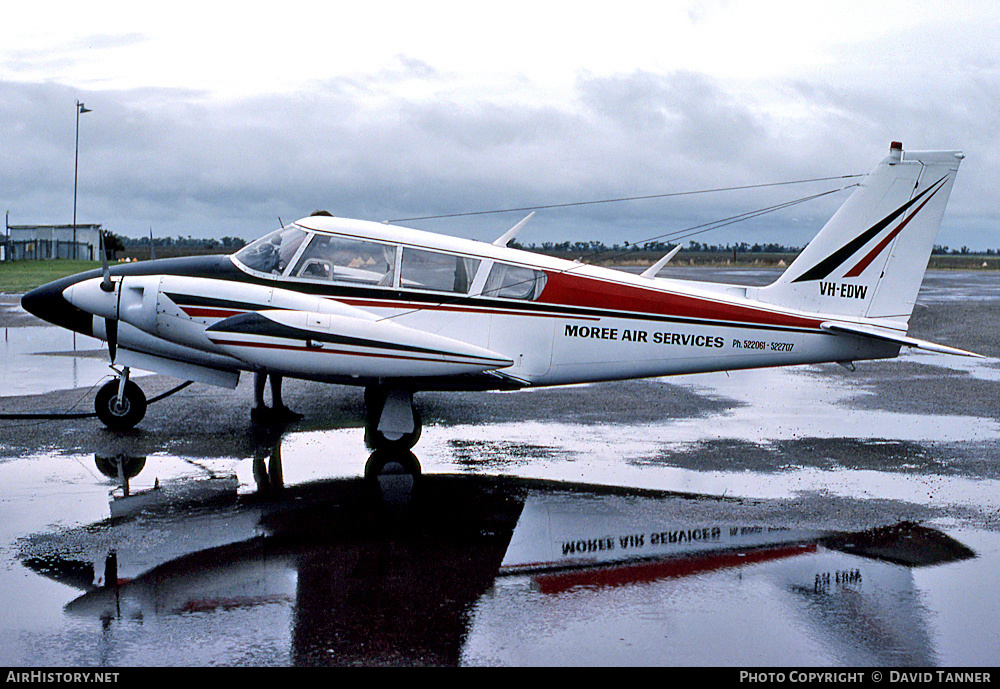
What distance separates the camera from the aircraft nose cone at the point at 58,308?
1030cm

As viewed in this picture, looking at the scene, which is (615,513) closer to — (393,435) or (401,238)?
(393,435)

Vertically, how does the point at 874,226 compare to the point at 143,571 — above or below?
above

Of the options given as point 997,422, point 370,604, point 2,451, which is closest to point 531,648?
point 370,604

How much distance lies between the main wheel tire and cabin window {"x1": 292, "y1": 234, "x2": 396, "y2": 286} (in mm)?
2519

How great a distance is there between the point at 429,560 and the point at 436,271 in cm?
427

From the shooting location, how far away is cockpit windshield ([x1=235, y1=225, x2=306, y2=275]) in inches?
402

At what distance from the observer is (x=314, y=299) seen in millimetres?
9672

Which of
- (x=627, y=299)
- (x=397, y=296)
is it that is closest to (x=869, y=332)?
(x=627, y=299)

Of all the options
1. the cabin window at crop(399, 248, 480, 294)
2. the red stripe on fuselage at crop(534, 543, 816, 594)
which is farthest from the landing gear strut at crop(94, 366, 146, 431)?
the red stripe on fuselage at crop(534, 543, 816, 594)

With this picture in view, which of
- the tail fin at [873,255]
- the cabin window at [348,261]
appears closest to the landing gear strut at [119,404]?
the cabin window at [348,261]

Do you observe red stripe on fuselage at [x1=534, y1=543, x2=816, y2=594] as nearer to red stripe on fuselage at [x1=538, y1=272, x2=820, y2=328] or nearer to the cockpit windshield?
red stripe on fuselage at [x1=538, y1=272, x2=820, y2=328]

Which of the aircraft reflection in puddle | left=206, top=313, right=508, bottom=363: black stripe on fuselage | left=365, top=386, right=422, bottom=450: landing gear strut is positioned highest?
left=206, top=313, right=508, bottom=363: black stripe on fuselage

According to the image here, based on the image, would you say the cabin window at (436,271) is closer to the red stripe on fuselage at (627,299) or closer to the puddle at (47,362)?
the red stripe on fuselage at (627,299)

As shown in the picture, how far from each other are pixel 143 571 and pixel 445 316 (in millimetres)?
4678
